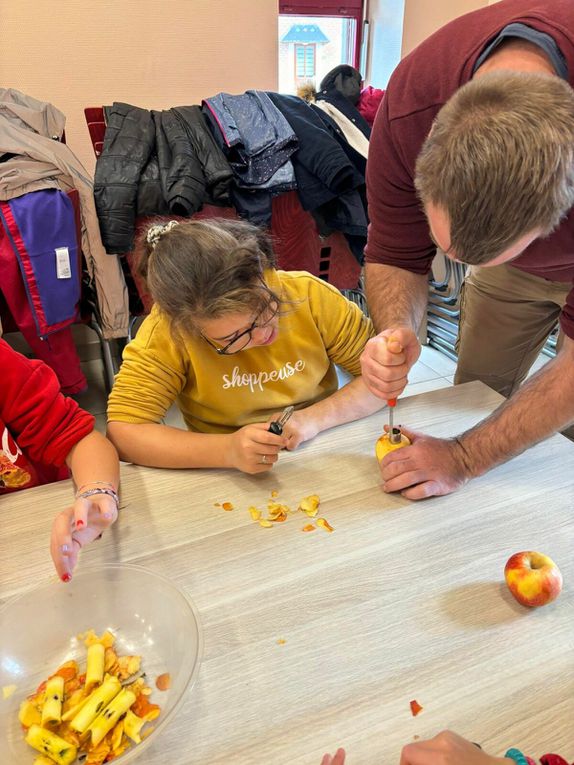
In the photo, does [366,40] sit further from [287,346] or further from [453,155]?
[453,155]

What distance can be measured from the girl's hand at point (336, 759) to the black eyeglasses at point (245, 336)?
27.9 inches

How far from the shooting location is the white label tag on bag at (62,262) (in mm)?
2102

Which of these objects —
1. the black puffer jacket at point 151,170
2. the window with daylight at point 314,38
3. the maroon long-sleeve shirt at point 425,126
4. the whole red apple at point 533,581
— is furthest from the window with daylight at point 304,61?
the whole red apple at point 533,581

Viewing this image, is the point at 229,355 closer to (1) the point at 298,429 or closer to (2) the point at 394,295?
(1) the point at 298,429

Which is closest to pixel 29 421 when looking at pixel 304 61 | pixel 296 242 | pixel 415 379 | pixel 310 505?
pixel 310 505

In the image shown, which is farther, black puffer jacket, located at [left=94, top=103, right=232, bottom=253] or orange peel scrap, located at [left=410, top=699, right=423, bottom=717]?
black puffer jacket, located at [left=94, top=103, right=232, bottom=253]

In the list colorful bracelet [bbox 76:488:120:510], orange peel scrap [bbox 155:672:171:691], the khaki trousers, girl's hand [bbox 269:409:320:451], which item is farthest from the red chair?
orange peel scrap [bbox 155:672:171:691]

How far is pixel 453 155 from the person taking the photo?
709 millimetres

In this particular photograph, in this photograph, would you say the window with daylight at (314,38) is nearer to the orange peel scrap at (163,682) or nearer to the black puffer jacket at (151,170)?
the black puffer jacket at (151,170)

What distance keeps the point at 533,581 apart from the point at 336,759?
14.0 inches

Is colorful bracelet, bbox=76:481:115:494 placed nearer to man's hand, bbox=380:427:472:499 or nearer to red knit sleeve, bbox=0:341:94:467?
red knit sleeve, bbox=0:341:94:467

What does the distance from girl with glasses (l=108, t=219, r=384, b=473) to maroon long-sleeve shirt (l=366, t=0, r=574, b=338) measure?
0.22m

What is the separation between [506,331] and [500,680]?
118cm

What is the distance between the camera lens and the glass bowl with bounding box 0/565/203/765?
702 millimetres
